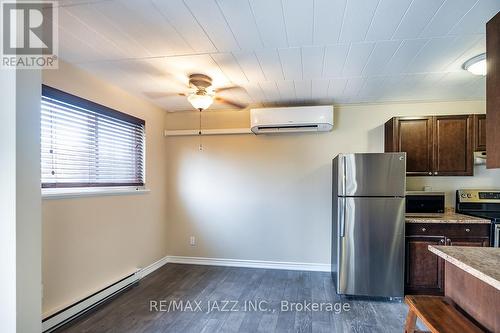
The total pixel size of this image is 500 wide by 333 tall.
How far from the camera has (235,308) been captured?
2.69 metres

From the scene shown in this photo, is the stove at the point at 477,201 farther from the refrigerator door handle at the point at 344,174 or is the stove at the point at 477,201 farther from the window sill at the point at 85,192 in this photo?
the window sill at the point at 85,192

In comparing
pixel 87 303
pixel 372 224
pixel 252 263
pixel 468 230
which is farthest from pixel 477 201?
pixel 87 303

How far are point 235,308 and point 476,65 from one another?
3114mm

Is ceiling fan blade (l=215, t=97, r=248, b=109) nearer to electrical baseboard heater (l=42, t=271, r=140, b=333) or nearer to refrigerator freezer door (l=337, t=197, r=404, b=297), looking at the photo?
refrigerator freezer door (l=337, t=197, r=404, b=297)

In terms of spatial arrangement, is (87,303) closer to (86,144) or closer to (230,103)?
(86,144)

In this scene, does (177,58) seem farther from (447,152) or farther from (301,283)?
(447,152)

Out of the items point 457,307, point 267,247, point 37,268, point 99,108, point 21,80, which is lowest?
point 267,247

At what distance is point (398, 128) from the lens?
10.8 feet

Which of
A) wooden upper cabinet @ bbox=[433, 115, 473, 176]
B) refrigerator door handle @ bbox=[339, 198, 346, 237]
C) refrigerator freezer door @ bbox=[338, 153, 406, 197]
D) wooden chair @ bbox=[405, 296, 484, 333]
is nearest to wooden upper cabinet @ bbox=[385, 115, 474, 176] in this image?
wooden upper cabinet @ bbox=[433, 115, 473, 176]

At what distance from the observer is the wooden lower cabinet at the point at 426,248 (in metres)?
2.85

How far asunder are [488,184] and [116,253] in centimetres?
455

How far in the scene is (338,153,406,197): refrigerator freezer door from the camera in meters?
2.83

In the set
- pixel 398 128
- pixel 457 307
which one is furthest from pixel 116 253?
pixel 398 128

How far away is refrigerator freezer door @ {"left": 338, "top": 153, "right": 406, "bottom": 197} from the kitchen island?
45.4 inches
